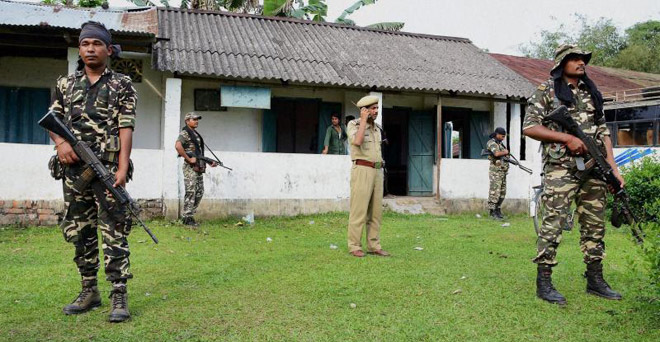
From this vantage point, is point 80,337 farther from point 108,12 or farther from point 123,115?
point 108,12

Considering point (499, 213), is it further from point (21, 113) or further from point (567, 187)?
point (21, 113)

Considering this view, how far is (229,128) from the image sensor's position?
38.4 ft

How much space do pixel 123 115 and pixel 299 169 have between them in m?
6.92

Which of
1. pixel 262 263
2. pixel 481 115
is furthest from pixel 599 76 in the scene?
pixel 262 263

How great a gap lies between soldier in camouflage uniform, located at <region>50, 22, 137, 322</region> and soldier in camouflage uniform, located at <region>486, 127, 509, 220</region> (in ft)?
27.2

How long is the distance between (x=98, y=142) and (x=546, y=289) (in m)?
3.39

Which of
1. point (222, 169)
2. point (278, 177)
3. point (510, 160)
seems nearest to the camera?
point (222, 169)


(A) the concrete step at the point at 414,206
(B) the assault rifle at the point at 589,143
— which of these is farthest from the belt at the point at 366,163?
(A) the concrete step at the point at 414,206

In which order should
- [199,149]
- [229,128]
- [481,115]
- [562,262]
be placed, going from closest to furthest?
[562,262]
[199,149]
[229,128]
[481,115]

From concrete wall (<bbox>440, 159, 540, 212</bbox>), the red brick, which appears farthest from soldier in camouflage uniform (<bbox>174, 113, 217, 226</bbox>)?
concrete wall (<bbox>440, 159, 540, 212</bbox>)

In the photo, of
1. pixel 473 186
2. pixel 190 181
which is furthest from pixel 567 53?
pixel 473 186

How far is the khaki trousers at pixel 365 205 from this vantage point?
620 centimetres

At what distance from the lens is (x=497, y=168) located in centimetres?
1079

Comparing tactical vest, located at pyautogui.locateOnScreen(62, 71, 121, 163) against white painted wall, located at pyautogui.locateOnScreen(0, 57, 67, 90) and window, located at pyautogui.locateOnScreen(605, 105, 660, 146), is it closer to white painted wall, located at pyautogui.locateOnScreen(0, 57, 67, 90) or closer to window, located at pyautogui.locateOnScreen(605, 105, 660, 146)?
white painted wall, located at pyautogui.locateOnScreen(0, 57, 67, 90)
